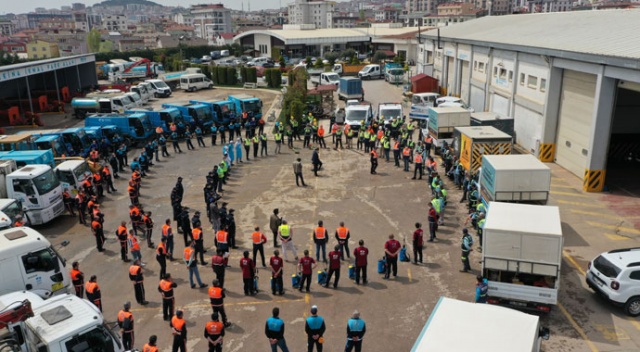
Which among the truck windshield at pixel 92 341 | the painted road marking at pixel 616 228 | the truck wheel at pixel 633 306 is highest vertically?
the truck windshield at pixel 92 341

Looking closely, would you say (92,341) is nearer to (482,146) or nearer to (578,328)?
(578,328)

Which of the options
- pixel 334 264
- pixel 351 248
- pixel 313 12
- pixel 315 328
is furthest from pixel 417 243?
pixel 313 12

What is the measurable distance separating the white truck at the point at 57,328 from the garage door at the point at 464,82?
35357 mm

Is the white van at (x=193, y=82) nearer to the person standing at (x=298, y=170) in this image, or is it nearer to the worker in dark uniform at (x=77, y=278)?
the person standing at (x=298, y=170)

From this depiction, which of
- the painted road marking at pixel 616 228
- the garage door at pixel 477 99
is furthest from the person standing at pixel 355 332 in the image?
the garage door at pixel 477 99

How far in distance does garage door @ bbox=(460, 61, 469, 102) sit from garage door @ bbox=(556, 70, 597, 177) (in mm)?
14944

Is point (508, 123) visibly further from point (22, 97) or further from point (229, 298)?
point (22, 97)

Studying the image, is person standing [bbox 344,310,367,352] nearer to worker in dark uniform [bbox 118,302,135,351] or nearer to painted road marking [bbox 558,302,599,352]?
worker in dark uniform [bbox 118,302,135,351]

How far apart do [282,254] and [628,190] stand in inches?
627

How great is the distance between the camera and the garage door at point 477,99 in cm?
3626

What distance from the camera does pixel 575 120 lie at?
942 inches

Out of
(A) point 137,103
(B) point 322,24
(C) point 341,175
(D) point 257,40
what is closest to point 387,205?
(C) point 341,175

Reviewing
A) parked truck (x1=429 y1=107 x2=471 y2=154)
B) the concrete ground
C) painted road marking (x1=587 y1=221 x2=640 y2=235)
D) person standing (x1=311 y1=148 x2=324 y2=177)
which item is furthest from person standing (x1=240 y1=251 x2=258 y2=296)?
parked truck (x1=429 y1=107 x2=471 y2=154)

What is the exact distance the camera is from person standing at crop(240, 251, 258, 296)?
13.2 meters
